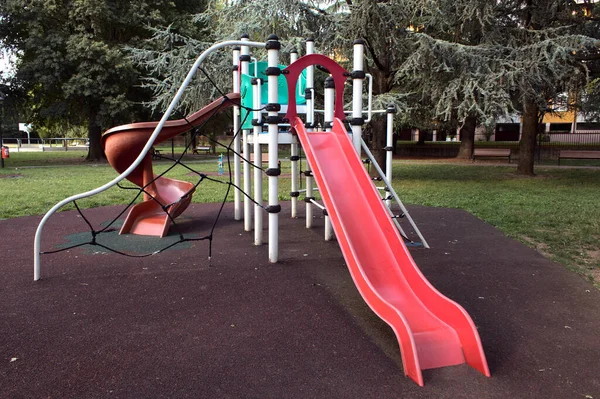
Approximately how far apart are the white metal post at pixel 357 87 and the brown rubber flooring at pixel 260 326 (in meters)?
1.45

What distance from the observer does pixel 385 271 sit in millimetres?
3744

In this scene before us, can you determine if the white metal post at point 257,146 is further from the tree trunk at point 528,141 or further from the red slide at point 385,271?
the tree trunk at point 528,141

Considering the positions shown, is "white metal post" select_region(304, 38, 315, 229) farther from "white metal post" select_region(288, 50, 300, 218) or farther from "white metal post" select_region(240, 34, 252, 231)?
"white metal post" select_region(240, 34, 252, 231)

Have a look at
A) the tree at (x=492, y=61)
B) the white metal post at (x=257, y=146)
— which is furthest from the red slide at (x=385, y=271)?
the tree at (x=492, y=61)

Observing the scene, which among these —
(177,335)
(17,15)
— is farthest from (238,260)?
(17,15)

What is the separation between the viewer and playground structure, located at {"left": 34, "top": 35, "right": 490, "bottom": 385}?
301 centimetres

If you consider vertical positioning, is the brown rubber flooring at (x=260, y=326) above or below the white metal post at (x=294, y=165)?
below

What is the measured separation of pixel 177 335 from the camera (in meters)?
3.37

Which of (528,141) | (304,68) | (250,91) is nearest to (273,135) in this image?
(304,68)

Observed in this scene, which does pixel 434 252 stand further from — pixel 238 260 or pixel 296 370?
pixel 296 370

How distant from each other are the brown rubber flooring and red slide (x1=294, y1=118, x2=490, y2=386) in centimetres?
14

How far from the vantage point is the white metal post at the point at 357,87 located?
17.2ft

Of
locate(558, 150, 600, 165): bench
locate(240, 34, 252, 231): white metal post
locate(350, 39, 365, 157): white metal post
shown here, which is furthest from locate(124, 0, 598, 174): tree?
locate(350, 39, 365, 157): white metal post

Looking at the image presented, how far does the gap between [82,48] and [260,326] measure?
61.8ft
